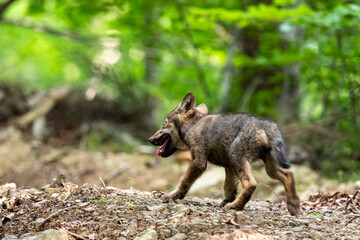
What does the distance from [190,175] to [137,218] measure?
1136 millimetres

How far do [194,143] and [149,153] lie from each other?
8.06m

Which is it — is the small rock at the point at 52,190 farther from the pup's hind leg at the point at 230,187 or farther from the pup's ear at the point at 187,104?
the pup's hind leg at the point at 230,187

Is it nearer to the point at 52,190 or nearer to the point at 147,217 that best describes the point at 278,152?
the point at 147,217

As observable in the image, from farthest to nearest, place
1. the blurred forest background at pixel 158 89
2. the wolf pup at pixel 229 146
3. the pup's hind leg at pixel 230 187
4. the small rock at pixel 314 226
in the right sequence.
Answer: the blurred forest background at pixel 158 89
the pup's hind leg at pixel 230 187
the wolf pup at pixel 229 146
the small rock at pixel 314 226

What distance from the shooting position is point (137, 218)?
4.84 meters

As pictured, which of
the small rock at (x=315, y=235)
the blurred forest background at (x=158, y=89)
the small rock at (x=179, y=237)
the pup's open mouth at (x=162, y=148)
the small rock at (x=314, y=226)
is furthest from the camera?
the blurred forest background at (x=158, y=89)

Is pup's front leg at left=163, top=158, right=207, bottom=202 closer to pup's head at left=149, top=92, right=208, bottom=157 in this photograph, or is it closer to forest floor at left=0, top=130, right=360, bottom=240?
forest floor at left=0, top=130, right=360, bottom=240

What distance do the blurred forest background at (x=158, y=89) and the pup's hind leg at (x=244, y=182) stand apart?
526cm

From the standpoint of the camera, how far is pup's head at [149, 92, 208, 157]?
6215 mm

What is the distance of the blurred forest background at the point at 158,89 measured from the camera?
11.2 m

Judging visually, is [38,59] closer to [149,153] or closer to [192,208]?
[149,153]

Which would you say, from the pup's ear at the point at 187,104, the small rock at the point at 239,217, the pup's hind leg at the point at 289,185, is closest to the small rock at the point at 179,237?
the small rock at the point at 239,217

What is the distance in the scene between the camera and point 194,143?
586cm

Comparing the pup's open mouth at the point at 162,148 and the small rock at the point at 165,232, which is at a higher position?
Result: the small rock at the point at 165,232
